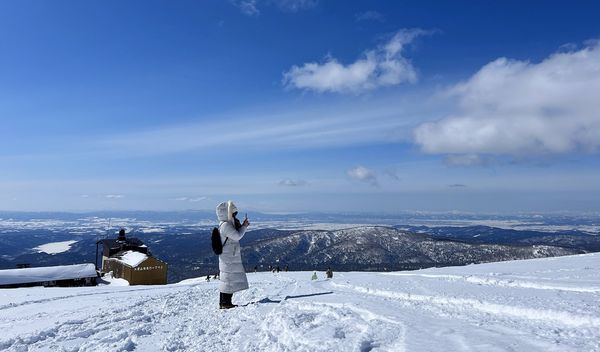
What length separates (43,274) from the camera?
5753 centimetres

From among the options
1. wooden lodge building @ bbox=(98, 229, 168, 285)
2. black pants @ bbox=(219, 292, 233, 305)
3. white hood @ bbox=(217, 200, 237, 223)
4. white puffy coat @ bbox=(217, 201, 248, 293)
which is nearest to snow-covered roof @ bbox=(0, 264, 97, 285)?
wooden lodge building @ bbox=(98, 229, 168, 285)

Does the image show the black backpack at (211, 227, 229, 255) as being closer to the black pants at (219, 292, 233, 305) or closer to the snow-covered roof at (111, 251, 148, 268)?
the black pants at (219, 292, 233, 305)

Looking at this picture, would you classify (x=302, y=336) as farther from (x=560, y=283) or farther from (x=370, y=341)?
(x=560, y=283)

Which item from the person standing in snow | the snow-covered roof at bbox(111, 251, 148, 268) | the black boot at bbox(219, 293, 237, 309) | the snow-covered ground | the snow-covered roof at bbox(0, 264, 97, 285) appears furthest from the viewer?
the snow-covered roof at bbox(111, 251, 148, 268)

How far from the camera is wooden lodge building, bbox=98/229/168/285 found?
56969 millimetres

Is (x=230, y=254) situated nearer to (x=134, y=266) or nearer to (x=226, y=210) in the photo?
(x=226, y=210)

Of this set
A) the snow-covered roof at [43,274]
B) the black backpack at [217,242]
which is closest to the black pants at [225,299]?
the black backpack at [217,242]

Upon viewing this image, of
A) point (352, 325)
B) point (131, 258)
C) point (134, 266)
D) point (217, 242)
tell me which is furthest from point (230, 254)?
point (131, 258)

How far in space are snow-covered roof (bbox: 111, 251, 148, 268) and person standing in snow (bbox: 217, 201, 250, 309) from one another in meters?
50.7

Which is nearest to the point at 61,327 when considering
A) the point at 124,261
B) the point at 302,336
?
the point at 302,336

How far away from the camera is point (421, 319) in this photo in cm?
700

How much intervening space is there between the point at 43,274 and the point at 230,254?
190 feet

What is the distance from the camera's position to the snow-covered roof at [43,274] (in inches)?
2149

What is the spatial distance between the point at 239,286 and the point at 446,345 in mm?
6910
